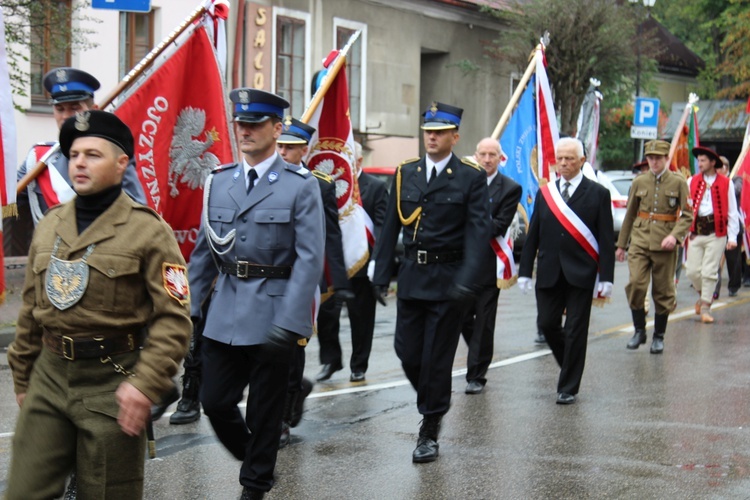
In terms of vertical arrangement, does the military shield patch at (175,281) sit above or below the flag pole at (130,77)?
below

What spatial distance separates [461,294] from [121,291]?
115 inches

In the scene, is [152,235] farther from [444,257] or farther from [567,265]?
[567,265]

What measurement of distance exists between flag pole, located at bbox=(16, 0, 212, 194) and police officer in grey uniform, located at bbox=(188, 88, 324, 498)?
1067 millimetres

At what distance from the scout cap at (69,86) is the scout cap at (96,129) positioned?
1.91 meters

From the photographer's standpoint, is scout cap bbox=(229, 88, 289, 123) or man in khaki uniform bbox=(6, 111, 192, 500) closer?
man in khaki uniform bbox=(6, 111, 192, 500)

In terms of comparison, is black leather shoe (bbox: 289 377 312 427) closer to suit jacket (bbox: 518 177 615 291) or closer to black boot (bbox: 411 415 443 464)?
black boot (bbox: 411 415 443 464)

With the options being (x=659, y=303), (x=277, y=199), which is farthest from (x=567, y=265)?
(x=277, y=199)

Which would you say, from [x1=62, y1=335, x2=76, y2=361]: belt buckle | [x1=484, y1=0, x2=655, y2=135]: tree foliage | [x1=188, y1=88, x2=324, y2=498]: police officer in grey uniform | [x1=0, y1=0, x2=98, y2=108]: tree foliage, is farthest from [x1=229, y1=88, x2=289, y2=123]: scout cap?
[x1=484, y1=0, x2=655, y2=135]: tree foliage

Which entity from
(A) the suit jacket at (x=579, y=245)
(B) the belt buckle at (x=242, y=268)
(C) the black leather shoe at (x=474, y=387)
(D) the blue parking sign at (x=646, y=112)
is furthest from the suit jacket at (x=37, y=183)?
(D) the blue parking sign at (x=646, y=112)

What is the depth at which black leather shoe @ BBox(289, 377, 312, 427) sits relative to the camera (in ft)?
23.6

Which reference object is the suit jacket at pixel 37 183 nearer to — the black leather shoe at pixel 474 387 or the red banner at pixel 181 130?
the red banner at pixel 181 130

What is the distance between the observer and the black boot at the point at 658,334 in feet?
35.5

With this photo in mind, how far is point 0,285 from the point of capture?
5.67 meters

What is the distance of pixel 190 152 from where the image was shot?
25.7 feet
